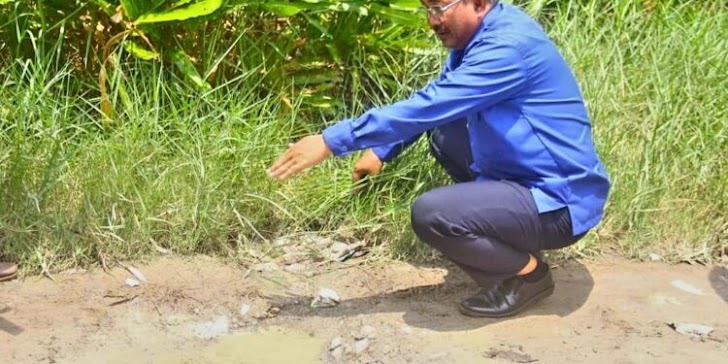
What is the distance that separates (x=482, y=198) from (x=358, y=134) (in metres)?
0.48

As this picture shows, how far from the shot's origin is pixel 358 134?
3371 mm

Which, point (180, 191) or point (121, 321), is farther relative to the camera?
point (180, 191)

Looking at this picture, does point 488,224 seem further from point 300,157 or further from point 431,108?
point 300,157

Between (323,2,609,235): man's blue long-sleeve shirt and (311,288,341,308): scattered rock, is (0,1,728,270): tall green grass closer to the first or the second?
(311,288,341,308): scattered rock

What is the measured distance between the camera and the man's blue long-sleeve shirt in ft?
11.0

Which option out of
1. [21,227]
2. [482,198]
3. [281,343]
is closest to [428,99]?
[482,198]

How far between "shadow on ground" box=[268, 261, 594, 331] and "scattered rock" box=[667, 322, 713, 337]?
1.10 feet

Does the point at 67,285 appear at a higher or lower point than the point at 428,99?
lower

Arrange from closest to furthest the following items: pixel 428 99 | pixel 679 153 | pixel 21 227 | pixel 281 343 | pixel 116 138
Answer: pixel 428 99 → pixel 281 343 → pixel 21 227 → pixel 116 138 → pixel 679 153

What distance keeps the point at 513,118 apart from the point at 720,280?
1315 millimetres

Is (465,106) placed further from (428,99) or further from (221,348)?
(221,348)

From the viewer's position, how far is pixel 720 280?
13.9 feet

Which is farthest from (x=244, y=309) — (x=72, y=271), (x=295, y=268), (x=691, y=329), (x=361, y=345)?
(x=691, y=329)

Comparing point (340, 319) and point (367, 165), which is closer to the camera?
point (340, 319)
